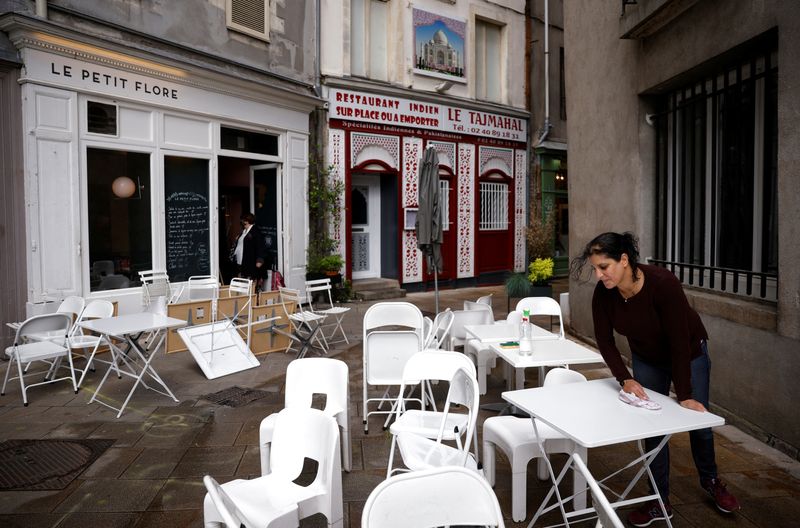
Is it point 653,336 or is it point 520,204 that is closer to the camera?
point 653,336

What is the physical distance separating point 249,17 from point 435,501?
10.2 m

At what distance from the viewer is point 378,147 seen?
13180 millimetres

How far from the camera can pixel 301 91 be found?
38.1 feet

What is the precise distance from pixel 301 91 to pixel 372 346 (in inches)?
313

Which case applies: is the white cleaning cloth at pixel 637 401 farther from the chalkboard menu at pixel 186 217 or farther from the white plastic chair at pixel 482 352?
the chalkboard menu at pixel 186 217

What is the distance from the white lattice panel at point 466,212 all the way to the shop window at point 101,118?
8.28 meters

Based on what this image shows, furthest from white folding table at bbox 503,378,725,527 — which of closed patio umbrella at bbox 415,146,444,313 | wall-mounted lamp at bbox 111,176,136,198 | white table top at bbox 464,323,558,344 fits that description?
wall-mounted lamp at bbox 111,176,136,198

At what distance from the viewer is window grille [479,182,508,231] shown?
1540 centimetres

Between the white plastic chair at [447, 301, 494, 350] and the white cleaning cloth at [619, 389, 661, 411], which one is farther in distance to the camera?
the white plastic chair at [447, 301, 494, 350]

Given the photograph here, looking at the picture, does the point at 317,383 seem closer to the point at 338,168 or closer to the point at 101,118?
the point at 101,118

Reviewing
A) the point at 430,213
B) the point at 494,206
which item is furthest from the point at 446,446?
the point at 494,206

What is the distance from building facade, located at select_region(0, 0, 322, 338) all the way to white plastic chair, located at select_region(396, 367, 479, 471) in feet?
19.8

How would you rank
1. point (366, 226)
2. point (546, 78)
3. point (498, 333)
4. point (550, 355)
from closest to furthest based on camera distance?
point (550, 355), point (498, 333), point (366, 226), point (546, 78)

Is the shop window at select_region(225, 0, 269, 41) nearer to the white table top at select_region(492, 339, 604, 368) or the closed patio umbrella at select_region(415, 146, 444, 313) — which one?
the closed patio umbrella at select_region(415, 146, 444, 313)
